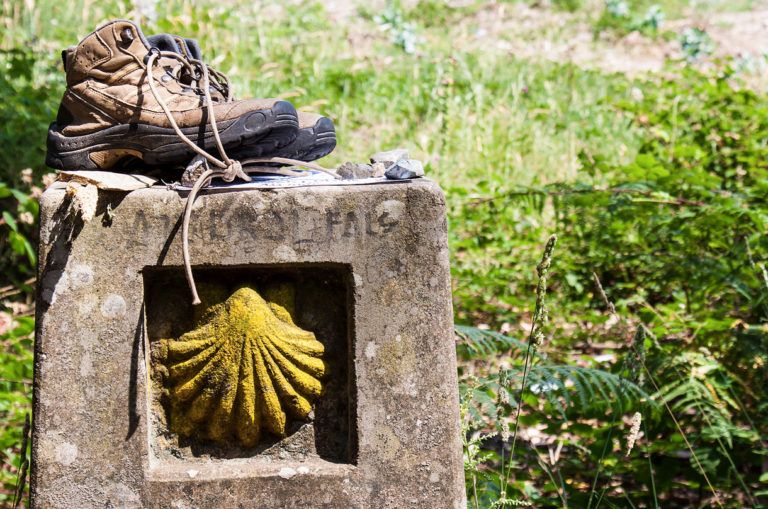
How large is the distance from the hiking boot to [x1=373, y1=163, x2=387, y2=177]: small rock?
0.27 meters

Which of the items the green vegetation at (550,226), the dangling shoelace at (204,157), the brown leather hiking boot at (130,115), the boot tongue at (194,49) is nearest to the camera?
the dangling shoelace at (204,157)

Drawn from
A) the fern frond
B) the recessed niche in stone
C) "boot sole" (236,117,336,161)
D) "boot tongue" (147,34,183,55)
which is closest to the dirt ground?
the fern frond

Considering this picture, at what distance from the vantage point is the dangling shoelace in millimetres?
2121

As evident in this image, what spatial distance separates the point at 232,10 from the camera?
801 centimetres

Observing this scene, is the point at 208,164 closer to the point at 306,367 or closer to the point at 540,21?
the point at 306,367

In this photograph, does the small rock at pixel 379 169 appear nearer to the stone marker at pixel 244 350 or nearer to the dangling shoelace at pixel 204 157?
the dangling shoelace at pixel 204 157

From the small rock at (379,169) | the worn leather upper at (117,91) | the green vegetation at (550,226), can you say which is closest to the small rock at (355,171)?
the small rock at (379,169)

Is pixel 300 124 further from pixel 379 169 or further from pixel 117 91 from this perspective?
pixel 117 91

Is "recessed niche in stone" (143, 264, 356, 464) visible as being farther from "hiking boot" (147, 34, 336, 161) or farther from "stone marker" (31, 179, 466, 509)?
→ "hiking boot" (147, 34, 336, 161)

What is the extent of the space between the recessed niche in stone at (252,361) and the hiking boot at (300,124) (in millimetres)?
455

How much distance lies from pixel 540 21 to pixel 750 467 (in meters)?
7.03

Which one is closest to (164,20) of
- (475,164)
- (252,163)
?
(475,164)

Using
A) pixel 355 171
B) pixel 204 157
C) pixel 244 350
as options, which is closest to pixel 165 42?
pixel 204 157

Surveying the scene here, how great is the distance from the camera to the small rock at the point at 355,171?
2.41 meters
